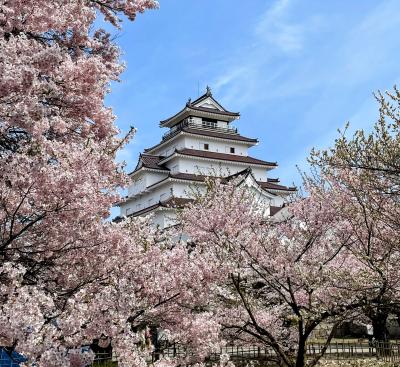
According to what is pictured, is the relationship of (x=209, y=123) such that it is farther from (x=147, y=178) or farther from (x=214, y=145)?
(x=147, y=178)

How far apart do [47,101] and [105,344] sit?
3.97m

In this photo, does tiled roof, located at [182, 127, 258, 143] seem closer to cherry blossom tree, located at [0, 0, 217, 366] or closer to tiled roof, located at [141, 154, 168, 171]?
tiled roof, located at [141, 154, 168, 171]

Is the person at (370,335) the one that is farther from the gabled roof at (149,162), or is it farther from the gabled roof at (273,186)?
the gabled roof at (149,162)

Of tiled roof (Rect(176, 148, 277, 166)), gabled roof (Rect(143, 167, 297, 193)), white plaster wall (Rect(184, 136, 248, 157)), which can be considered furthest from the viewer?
white plaster wall (Rect(184, 136, 248, 157))

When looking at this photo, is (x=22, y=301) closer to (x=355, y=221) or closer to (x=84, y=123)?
(x=84, y=123)

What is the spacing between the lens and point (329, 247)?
42.4ft

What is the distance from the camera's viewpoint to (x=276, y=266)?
36.8ft

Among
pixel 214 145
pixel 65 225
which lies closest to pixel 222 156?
pixel 214 145

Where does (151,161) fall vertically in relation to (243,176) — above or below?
above

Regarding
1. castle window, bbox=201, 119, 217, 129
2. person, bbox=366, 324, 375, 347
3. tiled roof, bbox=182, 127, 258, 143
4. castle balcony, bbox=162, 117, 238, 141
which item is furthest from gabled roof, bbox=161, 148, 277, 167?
person, bbox=366, 324, 375, 347

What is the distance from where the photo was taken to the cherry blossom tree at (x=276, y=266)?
Answer: 1045 centimetres

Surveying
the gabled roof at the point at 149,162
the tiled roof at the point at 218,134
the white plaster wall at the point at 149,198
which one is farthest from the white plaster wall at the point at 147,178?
the tiled roof at the point at 218,134

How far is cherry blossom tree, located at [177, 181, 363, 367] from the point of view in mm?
10445

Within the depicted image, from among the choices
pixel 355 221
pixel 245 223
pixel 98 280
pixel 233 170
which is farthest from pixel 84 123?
pixel 233 170
